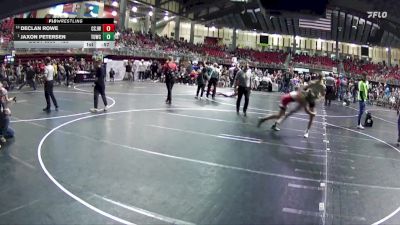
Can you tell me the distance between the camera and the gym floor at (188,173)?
5.65m

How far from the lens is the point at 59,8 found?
43.2m

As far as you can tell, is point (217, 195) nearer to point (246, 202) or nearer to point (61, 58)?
point (246, 202)

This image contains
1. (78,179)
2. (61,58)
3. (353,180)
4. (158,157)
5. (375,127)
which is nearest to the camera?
(78,179)

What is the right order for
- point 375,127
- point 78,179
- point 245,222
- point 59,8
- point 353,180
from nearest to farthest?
point 245,222 → point 78,179 → point 353,180 → point 375,127 → point 59,8

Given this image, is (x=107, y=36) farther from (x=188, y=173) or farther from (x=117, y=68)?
(x=117, y=68)

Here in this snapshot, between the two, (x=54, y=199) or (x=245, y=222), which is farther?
(x=54, y=199)

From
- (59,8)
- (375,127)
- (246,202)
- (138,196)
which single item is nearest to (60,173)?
(138,196)

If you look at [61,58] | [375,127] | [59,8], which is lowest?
[375,127]

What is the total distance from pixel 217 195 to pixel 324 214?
156cm

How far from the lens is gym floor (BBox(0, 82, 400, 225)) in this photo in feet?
18.5
